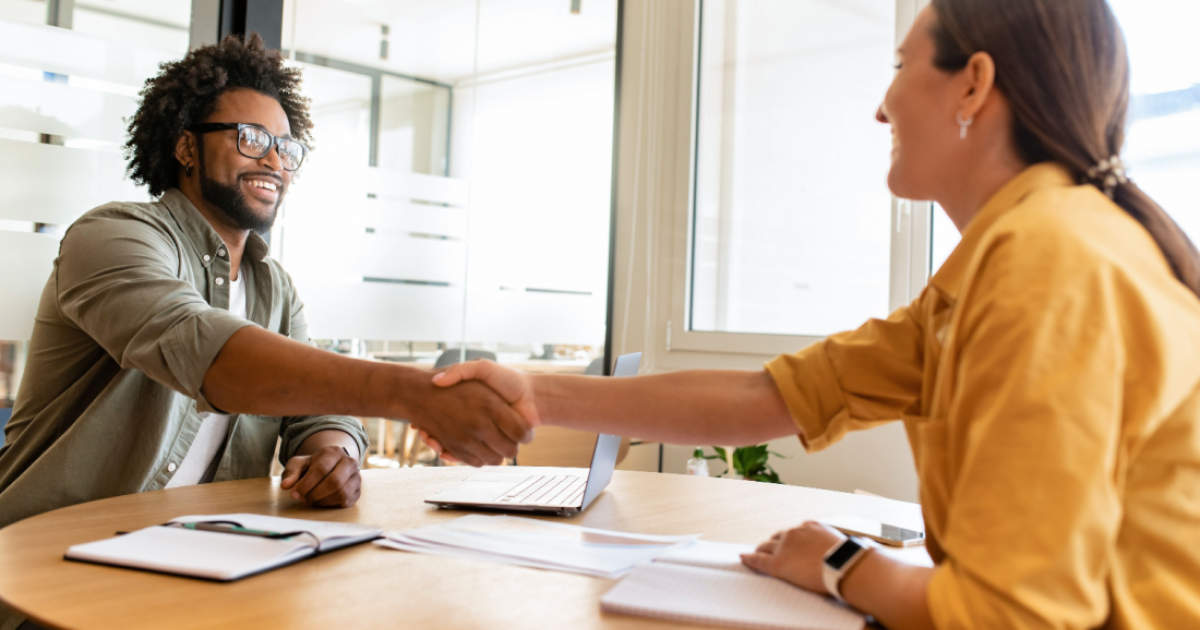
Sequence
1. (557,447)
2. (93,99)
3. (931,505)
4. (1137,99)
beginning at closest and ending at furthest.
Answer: (931,505)
(93,99)
(1137,99)
(557,447)

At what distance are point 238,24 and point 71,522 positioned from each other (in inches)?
72.8

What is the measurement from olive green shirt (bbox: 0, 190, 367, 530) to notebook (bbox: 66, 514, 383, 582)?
238mm

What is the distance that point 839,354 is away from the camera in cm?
118

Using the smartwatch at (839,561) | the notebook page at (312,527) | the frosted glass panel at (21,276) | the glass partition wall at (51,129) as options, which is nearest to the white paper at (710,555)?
the smartwatch at (839,561)

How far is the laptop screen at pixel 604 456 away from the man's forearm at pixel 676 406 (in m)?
0.09

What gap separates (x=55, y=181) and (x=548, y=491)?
1614 millimetres

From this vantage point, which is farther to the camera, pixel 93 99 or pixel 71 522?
pixel 93 99

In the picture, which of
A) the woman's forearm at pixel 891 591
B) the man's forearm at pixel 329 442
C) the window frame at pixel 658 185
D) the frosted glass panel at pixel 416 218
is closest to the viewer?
the woman's forearm at pixel 891 591

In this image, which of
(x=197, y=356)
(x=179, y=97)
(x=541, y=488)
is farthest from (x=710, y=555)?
(x=179, y=97)

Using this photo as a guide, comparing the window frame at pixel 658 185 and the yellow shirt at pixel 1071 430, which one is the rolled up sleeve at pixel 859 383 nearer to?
the yellow shirt at pixel 1071 430

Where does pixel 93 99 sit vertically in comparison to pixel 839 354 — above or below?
above

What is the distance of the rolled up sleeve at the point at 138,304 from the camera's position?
126cm

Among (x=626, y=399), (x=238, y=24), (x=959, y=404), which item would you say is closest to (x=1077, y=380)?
(x=959, y=404)

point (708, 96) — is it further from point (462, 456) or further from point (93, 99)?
point (462, 456)
